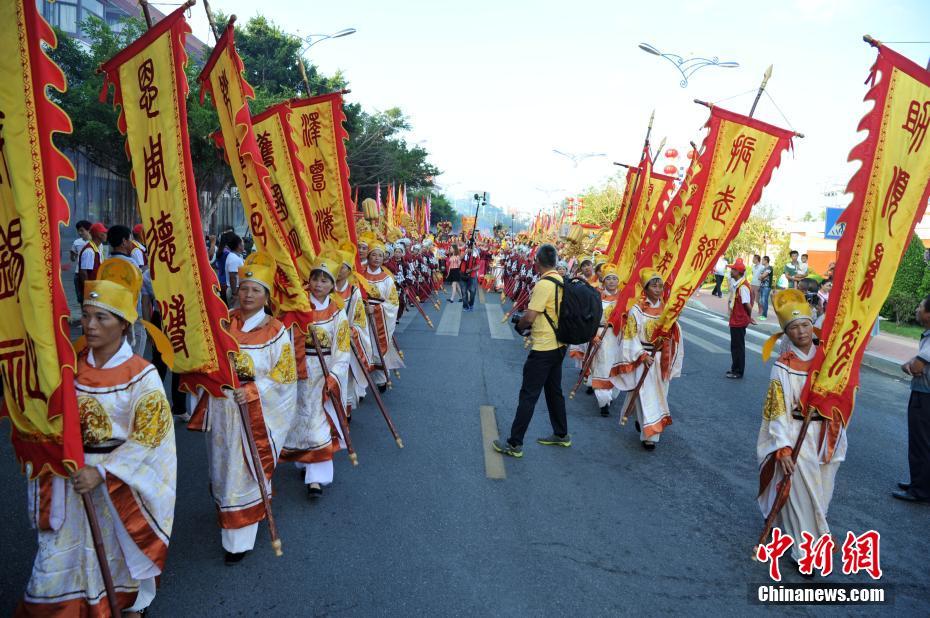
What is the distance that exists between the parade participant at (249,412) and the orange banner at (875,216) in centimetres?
313

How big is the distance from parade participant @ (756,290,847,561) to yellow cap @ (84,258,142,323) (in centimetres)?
345

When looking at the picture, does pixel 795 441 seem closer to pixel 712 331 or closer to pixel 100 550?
pixel 100 550

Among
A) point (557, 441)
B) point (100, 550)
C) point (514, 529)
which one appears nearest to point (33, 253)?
point (100, 550)

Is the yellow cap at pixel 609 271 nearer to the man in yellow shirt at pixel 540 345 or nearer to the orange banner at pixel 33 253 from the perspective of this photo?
the man in yellow shirt at pixel 540 345

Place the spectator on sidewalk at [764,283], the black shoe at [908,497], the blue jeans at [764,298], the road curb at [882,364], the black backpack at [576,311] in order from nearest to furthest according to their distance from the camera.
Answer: the black shoe at [908,497] → the black backpack at [576,311] → the road curb at [882,364] → the spectator on sidewalk at [764,283] → the blue jeans at [764,298]

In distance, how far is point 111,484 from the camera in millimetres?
2693

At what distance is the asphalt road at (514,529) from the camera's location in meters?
3.26

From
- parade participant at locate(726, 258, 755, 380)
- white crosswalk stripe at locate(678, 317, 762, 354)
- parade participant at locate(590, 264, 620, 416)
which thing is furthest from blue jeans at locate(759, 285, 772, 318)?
parade participant at locate(590, 264, 620, 416)

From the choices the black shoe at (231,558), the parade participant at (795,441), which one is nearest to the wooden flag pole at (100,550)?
the black shoe at (231,558)

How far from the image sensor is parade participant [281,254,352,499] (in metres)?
4.43

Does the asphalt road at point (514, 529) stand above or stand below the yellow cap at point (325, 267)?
below

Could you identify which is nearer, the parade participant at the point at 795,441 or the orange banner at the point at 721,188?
the parade participant at the point at 795,441

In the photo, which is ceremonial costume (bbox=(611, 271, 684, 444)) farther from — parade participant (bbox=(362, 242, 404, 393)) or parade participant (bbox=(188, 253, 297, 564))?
parade participant (bbox=(188, 253, 297, 564))

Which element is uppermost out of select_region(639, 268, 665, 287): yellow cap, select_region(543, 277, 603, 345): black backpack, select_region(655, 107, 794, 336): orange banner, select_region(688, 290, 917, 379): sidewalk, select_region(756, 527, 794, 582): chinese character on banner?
select_region(655, 107, 794, 336): orange banner
